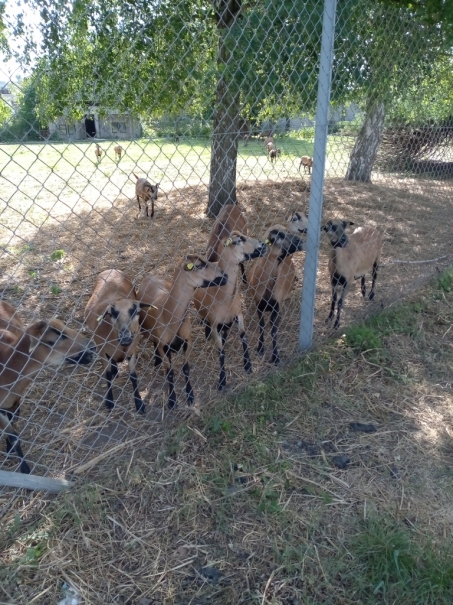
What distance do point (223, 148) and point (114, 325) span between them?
4085 mm

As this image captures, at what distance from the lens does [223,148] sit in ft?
20.7

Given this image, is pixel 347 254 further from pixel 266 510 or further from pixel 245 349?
pixel 266 510

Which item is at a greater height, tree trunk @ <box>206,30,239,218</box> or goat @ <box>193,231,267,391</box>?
tree trunk @ <box>206,30,239,218</box>

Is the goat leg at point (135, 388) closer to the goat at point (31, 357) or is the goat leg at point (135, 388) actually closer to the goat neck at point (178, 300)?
the goat neck at point (178, 300)

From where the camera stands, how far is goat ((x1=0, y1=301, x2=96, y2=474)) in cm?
278

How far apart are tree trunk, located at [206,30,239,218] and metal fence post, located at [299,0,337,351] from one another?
0.66 m

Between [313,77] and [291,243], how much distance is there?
1286 millimetres

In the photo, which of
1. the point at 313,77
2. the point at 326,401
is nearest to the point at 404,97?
the point at 313,77

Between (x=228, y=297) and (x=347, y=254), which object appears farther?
(x=347, y=254)

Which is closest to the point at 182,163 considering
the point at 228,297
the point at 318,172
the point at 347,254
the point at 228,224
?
the point at 318,172

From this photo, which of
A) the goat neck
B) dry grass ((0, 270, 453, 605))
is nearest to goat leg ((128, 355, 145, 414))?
dry grass ((0, 270, 453, 605))

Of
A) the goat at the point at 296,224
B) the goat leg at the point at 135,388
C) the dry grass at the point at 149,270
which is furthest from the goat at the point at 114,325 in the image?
the goat at the point at 296,224

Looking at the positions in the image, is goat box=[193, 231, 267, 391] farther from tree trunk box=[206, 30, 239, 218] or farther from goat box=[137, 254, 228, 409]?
tree trunk box=[206, 30, 239, 218]

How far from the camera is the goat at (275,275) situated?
3.87 metres
